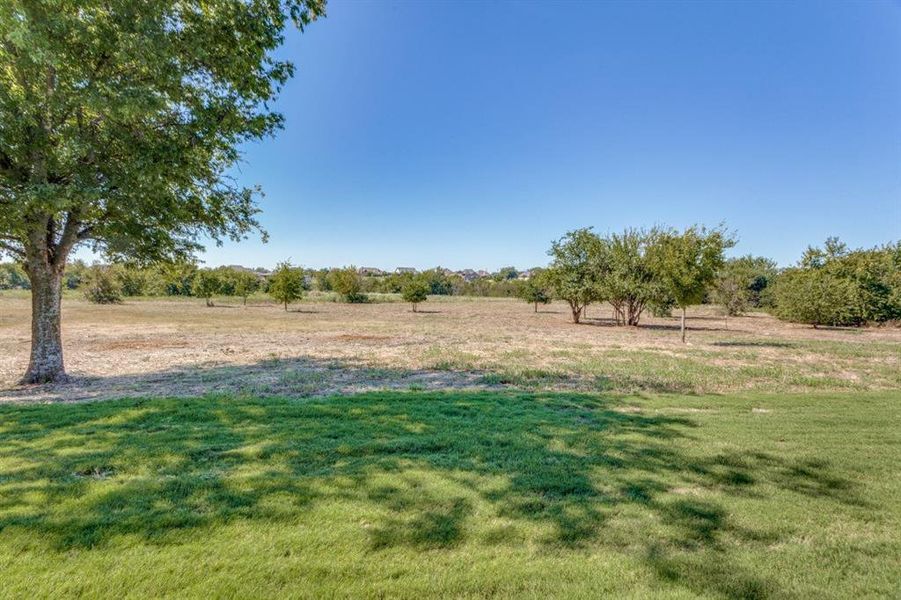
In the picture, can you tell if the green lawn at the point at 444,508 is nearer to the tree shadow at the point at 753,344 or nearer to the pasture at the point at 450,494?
the pasture at the point at 450,494

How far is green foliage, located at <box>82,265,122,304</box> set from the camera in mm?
50500

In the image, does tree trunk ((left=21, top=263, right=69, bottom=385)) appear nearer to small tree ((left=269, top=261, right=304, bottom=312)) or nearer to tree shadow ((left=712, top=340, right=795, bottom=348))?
tree shadow ((left=712, top=340, right=795, bottom=348))

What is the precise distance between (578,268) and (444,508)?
106 feet

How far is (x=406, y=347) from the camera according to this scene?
16.9 m

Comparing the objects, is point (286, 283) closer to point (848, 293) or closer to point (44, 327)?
point (44, 327)

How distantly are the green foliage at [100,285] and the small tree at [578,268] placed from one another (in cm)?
5318

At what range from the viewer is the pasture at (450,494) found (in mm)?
2590

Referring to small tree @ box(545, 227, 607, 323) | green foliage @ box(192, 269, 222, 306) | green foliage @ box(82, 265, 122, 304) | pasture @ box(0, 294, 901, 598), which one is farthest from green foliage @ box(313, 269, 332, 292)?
pasture @ box(0, 294, 901, 598)

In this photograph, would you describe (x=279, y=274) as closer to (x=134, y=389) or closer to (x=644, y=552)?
(x=134, y=389)

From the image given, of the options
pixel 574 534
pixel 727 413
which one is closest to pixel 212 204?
pixel 574 534

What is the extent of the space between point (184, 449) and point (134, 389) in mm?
5778

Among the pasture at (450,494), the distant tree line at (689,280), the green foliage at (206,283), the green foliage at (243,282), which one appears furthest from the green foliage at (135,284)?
the pasture at (450,494)

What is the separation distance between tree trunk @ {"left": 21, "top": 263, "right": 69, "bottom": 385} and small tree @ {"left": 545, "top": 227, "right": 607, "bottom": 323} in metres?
29.9

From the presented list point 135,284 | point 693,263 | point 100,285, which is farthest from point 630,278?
point 135,284
